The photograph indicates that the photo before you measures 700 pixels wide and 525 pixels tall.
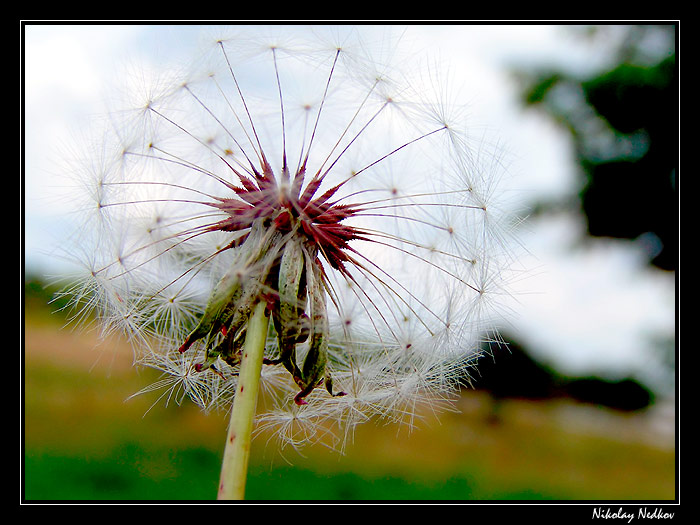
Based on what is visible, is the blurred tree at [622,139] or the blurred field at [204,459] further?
the blurred tree at [622,139]

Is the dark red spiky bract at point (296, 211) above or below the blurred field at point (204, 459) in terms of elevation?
above

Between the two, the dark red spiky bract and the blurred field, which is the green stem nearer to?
the dark red spiky bract

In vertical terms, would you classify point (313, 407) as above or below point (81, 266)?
below

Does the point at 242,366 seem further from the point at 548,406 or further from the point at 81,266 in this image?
the point at 548,406
